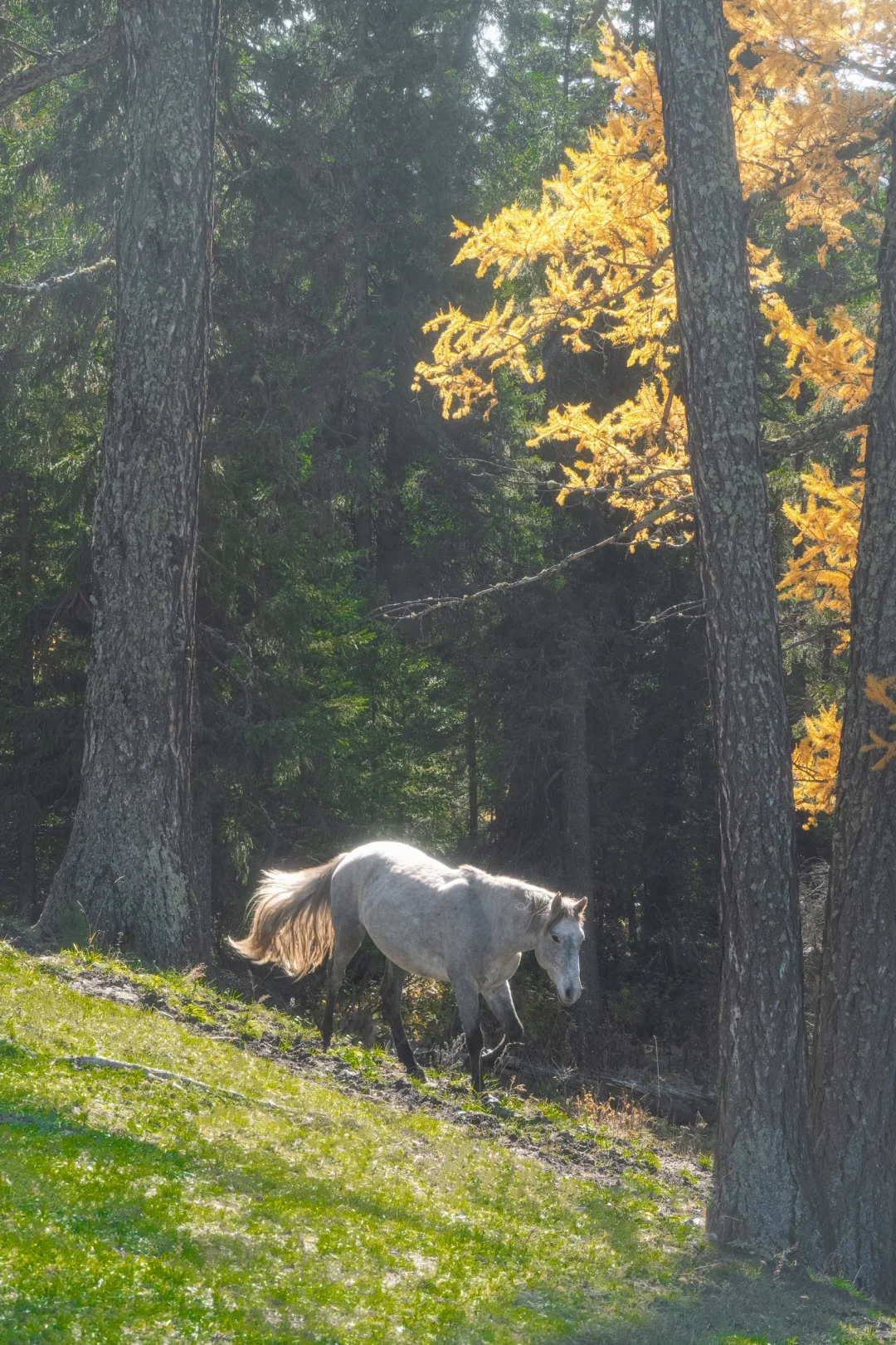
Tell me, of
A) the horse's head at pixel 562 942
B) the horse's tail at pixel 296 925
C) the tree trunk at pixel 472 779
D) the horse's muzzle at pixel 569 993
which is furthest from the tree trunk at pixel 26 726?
the horse's muzzle at pixel 569 993

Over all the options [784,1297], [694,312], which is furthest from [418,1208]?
[694,312]

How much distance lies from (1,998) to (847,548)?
697 centimetres

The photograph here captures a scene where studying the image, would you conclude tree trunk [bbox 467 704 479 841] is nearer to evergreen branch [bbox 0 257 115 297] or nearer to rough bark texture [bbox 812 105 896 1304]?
evergreen branch [bbox 0 257 115 297]

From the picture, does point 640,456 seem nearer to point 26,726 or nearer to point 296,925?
point 296,925

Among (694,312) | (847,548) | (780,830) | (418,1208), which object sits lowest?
(418,1208)

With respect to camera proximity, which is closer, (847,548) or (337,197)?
(847,548)

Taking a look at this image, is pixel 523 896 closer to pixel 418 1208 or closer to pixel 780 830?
pixel 780 830

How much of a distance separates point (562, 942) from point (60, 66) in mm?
9518

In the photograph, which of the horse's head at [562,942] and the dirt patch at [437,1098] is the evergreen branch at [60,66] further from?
the horse's head at [562,942]

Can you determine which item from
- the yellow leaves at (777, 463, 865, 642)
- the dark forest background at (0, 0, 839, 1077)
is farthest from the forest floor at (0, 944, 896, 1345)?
the dark forest background at (0, 0, 839, 1077)

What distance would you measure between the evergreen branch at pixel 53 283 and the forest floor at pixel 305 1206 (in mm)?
8565

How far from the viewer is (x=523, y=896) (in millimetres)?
9781

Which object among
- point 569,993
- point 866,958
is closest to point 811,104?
point 866,958

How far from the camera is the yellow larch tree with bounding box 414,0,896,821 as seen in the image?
9133 millimetres
